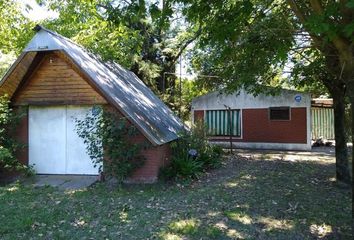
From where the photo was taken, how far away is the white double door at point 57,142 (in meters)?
13.2

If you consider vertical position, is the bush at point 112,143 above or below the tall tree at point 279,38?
below

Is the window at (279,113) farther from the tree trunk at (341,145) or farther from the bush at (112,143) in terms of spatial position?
the bush at (112,143)

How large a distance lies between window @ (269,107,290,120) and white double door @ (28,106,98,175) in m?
13.4

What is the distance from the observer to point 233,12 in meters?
6.67

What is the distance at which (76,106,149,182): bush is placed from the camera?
1129 centimetres

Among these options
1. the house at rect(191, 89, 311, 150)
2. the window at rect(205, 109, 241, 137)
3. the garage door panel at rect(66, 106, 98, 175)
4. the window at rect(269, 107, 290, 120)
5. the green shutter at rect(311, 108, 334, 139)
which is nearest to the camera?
the garage door panel at rect(66, 106, 98, 175)

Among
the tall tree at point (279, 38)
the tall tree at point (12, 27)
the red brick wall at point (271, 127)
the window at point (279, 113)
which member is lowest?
the red brick wall at point (271, 127)

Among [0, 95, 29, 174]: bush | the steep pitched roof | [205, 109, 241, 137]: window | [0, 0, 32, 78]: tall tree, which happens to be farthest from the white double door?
[205, 109, 241, 137]: window

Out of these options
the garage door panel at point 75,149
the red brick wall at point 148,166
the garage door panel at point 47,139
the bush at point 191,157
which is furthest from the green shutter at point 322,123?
the garage door panel at point 47,139

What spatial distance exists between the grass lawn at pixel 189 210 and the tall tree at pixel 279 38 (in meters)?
2.58

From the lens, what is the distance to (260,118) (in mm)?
23625

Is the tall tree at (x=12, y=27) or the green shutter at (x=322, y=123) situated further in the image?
the green shutter at (x=322, y=123)

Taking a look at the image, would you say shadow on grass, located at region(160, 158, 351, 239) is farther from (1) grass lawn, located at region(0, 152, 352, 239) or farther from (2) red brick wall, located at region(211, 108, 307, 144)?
(2) red brick wall, located at region(211, 108, 307, 144)

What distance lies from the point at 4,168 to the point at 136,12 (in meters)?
9.33
